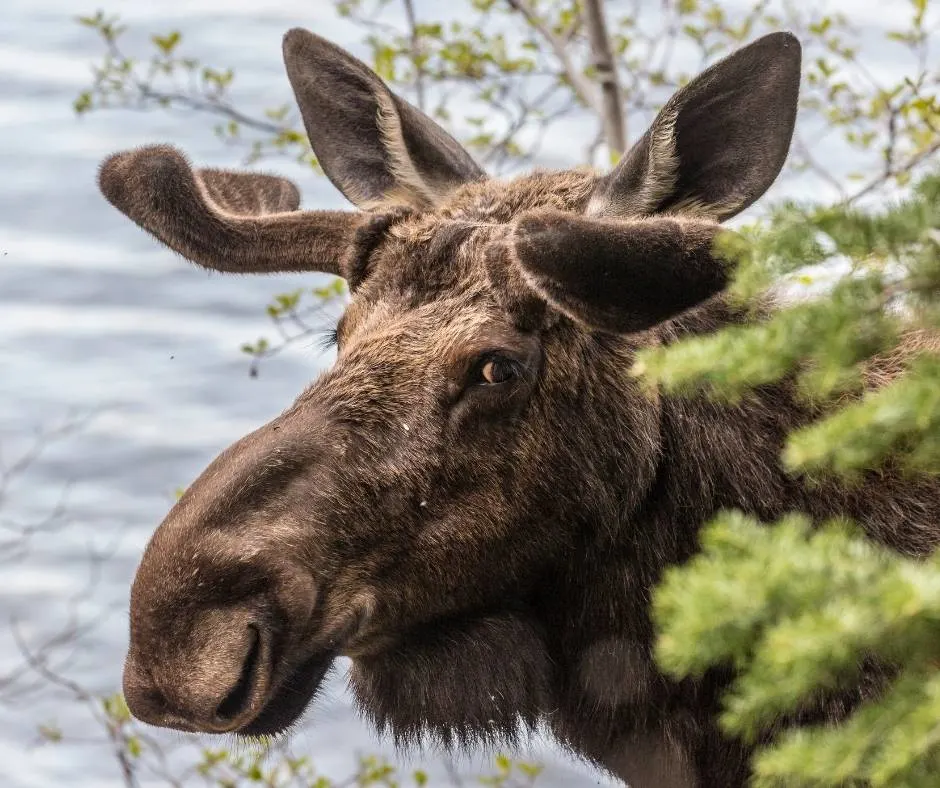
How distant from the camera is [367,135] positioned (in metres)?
3.58

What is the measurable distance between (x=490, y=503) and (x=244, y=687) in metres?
0.58

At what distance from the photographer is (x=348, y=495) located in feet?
8.89

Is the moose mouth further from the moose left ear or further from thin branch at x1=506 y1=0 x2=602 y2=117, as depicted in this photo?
thin branch at x1=506 y1=0 x2=602 y2=117

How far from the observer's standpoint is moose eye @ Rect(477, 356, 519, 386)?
2789mm

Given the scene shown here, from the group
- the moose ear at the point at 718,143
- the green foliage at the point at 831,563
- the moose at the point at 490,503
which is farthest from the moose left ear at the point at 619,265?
the green foliage at the point at 831,563

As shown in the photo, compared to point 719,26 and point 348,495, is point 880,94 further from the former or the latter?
point 348,495

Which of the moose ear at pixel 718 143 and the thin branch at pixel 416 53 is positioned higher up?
the moose ear at pixel 718 143

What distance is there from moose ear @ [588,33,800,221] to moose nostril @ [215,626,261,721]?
110 cm

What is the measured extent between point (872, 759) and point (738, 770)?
168 cm

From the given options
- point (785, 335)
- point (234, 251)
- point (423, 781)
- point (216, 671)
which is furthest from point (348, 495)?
point (423, 781)

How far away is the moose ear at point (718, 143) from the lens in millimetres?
2857

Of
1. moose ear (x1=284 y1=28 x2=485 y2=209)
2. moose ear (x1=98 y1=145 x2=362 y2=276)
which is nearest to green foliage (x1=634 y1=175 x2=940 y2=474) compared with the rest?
moose ear (x1=98 y1=145 x2=362 y2=276)

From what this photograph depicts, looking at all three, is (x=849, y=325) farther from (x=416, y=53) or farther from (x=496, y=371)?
(x=416, y=53)

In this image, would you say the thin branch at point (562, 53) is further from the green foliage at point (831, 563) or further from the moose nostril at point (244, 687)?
the green foliage at point (831, 563)
